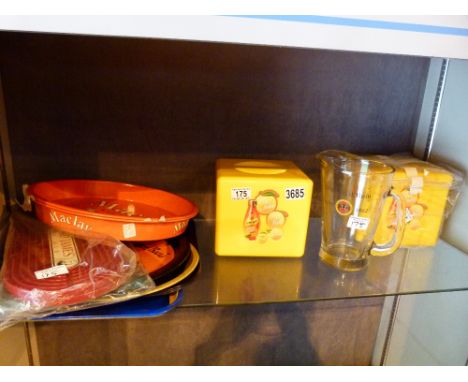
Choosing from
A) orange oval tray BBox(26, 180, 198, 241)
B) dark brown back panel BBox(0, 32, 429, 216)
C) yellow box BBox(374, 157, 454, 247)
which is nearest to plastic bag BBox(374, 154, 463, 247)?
yellow box BBox(374, 157, 454, 247)

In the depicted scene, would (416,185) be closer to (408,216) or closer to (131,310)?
(408,216)

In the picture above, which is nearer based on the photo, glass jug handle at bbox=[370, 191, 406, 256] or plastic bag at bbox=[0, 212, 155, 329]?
plastic bag at bbox=[0, 212, 155, 329]

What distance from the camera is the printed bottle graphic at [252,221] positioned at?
60cm

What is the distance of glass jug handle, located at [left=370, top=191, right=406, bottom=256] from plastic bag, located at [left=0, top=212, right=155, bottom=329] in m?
0.41

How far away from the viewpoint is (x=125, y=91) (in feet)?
2.23

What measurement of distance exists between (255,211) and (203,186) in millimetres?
191

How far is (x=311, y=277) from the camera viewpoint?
63cm

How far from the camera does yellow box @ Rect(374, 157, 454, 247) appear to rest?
Result: 662mm

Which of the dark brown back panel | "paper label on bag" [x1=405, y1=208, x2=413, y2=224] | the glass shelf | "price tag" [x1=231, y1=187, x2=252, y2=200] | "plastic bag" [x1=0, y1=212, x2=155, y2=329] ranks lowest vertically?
the glass shelf

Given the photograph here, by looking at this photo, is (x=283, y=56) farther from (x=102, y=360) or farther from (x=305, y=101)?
(x=102, y=360)

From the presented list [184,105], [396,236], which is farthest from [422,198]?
[184,105]

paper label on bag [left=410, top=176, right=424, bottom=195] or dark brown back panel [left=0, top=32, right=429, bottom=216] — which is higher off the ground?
dark brown back panel [left=0, top=32, right=429, bottom=216]

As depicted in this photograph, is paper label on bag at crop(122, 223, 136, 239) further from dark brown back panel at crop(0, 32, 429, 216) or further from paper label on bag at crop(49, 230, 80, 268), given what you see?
dark brown back panel at crop(0, 32, 429, 216)
